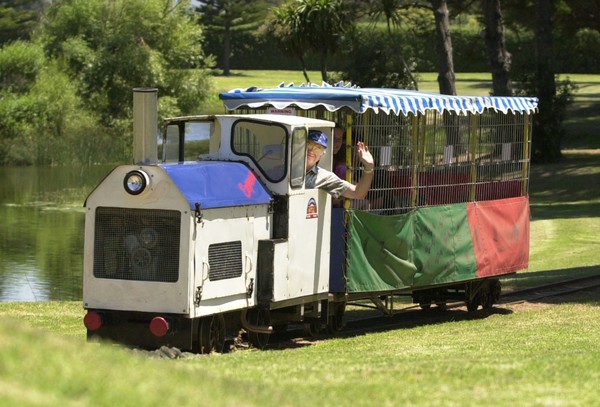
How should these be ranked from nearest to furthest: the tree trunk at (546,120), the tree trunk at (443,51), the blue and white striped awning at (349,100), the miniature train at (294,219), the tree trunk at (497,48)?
the miniature train at (294,219), the blue and white striped awning at (349,100), the tree trunk at (443,51), the tree trunk at (497,48), the tree trunk at (546,120)

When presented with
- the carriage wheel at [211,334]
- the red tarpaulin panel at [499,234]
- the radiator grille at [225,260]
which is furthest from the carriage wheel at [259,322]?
the red tarpaulin panel at [499,234]

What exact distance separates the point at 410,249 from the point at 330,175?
219cm

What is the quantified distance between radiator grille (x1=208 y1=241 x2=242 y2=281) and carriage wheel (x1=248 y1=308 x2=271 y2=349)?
2.66 ft

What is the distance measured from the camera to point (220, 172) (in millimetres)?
13016

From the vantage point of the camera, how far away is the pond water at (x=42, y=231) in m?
23.9

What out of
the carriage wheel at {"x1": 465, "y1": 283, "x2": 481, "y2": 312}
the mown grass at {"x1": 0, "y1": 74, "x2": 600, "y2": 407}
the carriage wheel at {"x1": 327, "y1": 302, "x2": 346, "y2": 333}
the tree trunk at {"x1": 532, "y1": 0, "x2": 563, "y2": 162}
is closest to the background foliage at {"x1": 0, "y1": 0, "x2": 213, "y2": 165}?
the tree trunk at {"x1": 532, "y1": 0, "x2": 563, "y2": 162}

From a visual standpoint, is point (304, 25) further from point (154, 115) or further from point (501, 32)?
point (154, 115)

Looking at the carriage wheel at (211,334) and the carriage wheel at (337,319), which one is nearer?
the carriage wheel at (211,334)

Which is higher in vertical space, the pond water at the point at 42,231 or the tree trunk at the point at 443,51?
the tree trunk at the point at 443,51

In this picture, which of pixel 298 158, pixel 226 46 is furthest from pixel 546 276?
pixel 226 46

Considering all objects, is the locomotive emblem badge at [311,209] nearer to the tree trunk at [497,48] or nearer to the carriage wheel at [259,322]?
the carriage wheel at [259,322]

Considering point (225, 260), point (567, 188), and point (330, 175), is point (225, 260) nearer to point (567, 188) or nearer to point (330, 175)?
point (330, 175)

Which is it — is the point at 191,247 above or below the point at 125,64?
below

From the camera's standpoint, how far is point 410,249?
52.7ft
